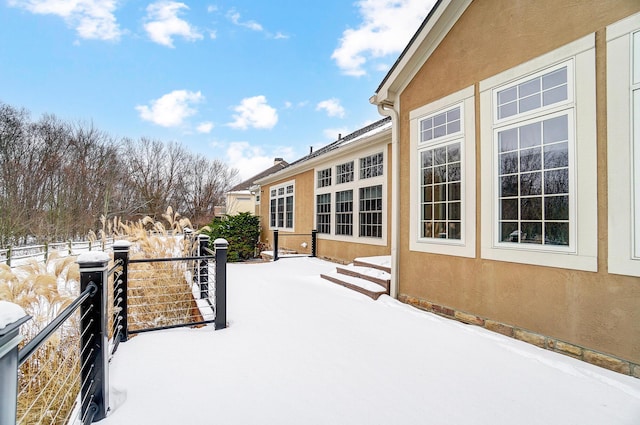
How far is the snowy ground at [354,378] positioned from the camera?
2312mm

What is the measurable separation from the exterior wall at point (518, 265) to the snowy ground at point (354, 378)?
0.32 metres

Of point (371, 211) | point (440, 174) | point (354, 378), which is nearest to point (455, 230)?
point (440, 174)

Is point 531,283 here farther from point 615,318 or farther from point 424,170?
point 424,170

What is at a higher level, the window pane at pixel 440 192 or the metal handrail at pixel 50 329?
the window pane at pixel 440 192

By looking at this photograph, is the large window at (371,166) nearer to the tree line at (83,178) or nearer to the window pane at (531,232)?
the window pane at (531,232)

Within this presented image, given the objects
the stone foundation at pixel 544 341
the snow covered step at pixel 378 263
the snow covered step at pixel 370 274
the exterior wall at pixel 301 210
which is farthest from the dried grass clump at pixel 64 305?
the exterior wall at pixel 301 210

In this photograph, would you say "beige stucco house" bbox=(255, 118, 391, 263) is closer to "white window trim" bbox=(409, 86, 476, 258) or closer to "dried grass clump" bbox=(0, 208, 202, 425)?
"white window trim" bbox=(409, 86, 476, 258)

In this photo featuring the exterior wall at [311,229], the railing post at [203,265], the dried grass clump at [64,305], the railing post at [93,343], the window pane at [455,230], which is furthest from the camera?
the exterior wall at [311,229]

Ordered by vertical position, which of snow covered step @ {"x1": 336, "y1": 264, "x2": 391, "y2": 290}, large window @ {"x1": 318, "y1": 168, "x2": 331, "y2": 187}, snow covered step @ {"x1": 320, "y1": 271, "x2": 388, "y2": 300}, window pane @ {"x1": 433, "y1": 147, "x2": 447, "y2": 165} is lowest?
snow covered step @ {"x1": 320, "y1": 271, "x2": 388, "y2": 300}

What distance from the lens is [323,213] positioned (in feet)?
33.8

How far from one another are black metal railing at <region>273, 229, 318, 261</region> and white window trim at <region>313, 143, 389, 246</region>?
0.43 metres

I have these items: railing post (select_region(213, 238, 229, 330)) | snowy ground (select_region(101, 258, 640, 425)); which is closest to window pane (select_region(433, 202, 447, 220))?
snowy ground (select_region(101, 258, 640, 425))

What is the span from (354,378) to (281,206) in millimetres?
11493

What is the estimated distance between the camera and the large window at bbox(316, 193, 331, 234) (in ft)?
32.7
